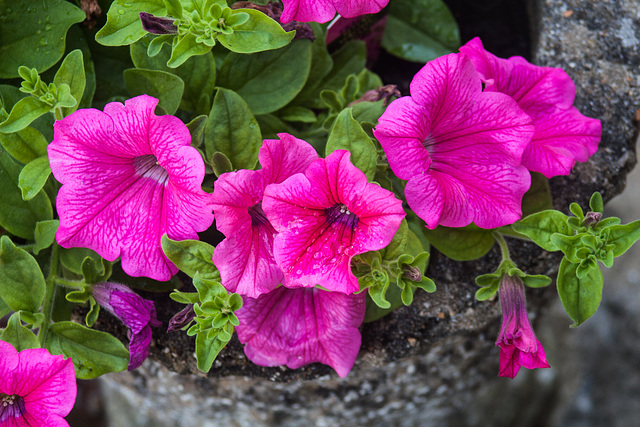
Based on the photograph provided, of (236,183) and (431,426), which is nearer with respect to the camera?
(236,183)

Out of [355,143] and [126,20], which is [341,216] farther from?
[126,20]

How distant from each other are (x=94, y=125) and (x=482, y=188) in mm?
469

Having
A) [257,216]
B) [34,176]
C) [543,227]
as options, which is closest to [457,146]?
[543,227]

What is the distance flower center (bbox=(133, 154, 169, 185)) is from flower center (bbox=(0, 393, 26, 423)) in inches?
12.2

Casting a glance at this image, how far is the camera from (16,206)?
2.86 ft

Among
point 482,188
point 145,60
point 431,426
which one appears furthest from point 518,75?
point 431,426

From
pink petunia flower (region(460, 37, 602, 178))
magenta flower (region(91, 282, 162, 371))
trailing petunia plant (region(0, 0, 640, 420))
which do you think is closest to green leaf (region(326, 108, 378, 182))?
trailing petunia plant (region(0, 0, 640, 420))

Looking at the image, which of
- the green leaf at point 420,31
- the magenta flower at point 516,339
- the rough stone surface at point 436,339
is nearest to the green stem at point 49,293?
the rough stone surface at point 436,339

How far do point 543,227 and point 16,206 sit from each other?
28.1 inches

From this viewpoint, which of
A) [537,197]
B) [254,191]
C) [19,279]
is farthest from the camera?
[537,197]

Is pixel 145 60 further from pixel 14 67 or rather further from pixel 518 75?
pixel 518 75

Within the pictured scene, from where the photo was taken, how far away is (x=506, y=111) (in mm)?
737

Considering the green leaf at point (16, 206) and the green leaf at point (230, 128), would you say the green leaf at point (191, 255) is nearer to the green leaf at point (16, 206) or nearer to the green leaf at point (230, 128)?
the green leaf at point (230, 128)

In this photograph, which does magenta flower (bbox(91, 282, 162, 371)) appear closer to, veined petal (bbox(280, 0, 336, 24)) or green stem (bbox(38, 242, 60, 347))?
green stem (bbox(38, 242, 60, 347))
